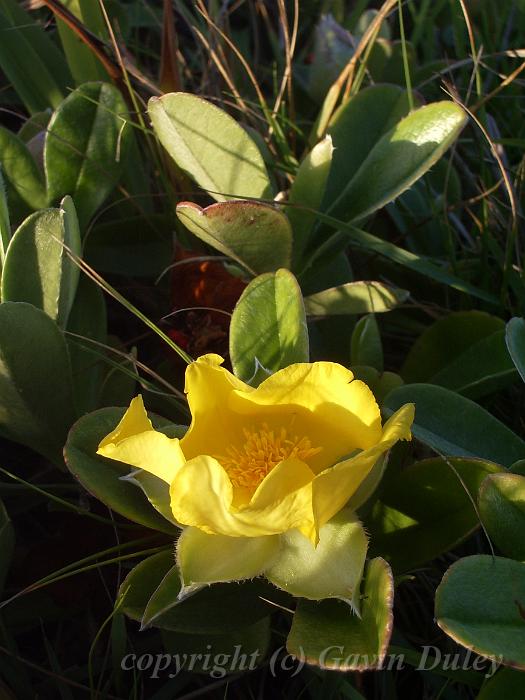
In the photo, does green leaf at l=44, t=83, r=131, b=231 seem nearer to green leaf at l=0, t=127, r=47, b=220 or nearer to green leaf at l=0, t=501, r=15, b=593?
green leaf at l=0, t=127, r=47, b=220

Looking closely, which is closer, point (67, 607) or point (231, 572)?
point (231, 572)

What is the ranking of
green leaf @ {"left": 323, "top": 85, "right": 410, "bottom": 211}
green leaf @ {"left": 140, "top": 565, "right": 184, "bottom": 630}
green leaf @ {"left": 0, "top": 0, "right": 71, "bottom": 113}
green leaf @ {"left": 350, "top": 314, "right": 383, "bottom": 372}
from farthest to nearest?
green leaf @ {"left": 0, "top": 0, "right": 71, "bottom": 113} → green leaf @ {"left": 323, "top": 85, "right": 410, "bottom": 211} → green leaf @ {"left": 350, "top": 314, "right": 383, "bottom": 372} → green leaf @ {"left": 140, "top": 565, "right": 184, "bottom": 630}

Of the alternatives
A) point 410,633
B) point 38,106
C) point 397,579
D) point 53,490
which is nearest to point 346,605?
point 397,579

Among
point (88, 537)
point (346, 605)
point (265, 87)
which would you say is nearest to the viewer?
point (346, 605)

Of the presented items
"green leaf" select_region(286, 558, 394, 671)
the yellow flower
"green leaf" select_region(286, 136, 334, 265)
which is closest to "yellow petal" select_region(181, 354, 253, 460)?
the yellow flower

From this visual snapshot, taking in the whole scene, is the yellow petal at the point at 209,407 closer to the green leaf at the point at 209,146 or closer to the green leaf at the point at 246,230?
the green leaf at the point at 246,230

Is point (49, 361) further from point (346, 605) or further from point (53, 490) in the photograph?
point (346, 605)

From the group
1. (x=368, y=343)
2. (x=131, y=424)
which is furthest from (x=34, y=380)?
(x=368, y=343)
